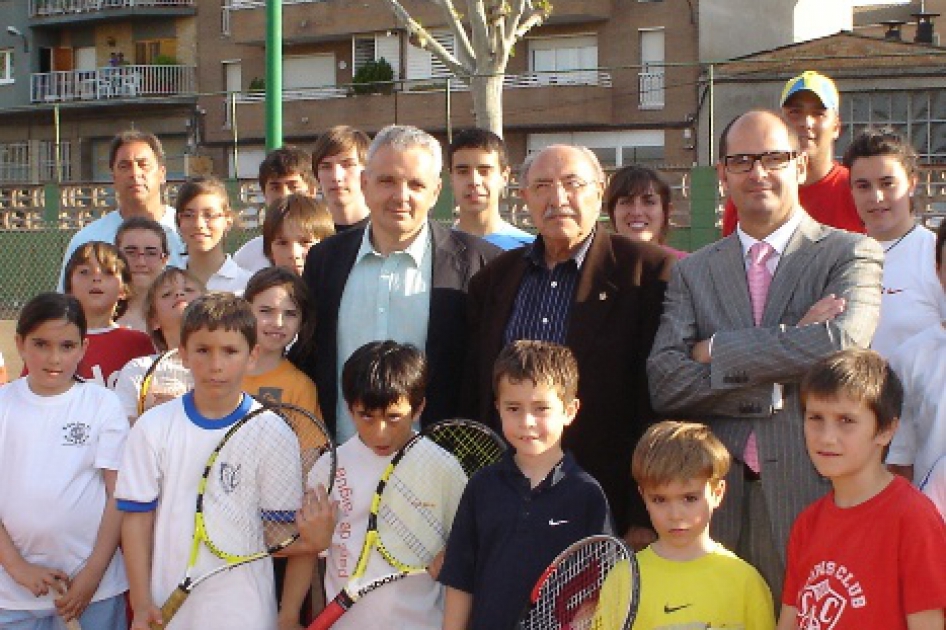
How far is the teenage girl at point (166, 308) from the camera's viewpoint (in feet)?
20.0

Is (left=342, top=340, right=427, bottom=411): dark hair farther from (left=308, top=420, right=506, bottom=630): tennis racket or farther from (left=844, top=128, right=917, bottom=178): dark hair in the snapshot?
(left=844, top=128, right=917, bottom=178): dark hair

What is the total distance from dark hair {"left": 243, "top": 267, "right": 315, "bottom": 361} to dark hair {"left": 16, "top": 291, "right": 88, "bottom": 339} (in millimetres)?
758

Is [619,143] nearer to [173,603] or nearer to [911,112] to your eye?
[911,112]

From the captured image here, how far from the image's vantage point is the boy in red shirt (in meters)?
4.13

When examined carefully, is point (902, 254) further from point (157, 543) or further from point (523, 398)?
point (157, 543)

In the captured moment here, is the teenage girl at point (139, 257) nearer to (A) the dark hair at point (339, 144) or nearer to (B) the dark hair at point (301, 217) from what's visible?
(B) the dark hair at point (301, 217)

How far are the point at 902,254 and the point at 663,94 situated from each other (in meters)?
24.5

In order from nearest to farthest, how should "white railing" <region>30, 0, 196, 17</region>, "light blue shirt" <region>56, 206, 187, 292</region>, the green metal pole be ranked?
"light blue shirt" <region>56, 206, 187, 292</region> → the green metal pole → "white railing" <region>30, 0, 196, 17</region>

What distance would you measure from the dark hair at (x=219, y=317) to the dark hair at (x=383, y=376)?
0.47 m

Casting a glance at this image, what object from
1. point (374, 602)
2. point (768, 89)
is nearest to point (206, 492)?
point (374, 602)

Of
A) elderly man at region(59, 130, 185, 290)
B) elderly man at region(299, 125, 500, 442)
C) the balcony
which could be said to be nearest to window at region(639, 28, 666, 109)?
the balcony

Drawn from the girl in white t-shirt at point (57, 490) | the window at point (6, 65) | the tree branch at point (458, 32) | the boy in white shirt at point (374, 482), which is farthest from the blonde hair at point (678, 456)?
the window at point (6, 65)

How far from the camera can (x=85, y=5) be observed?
42688mm

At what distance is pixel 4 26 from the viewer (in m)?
43.8
